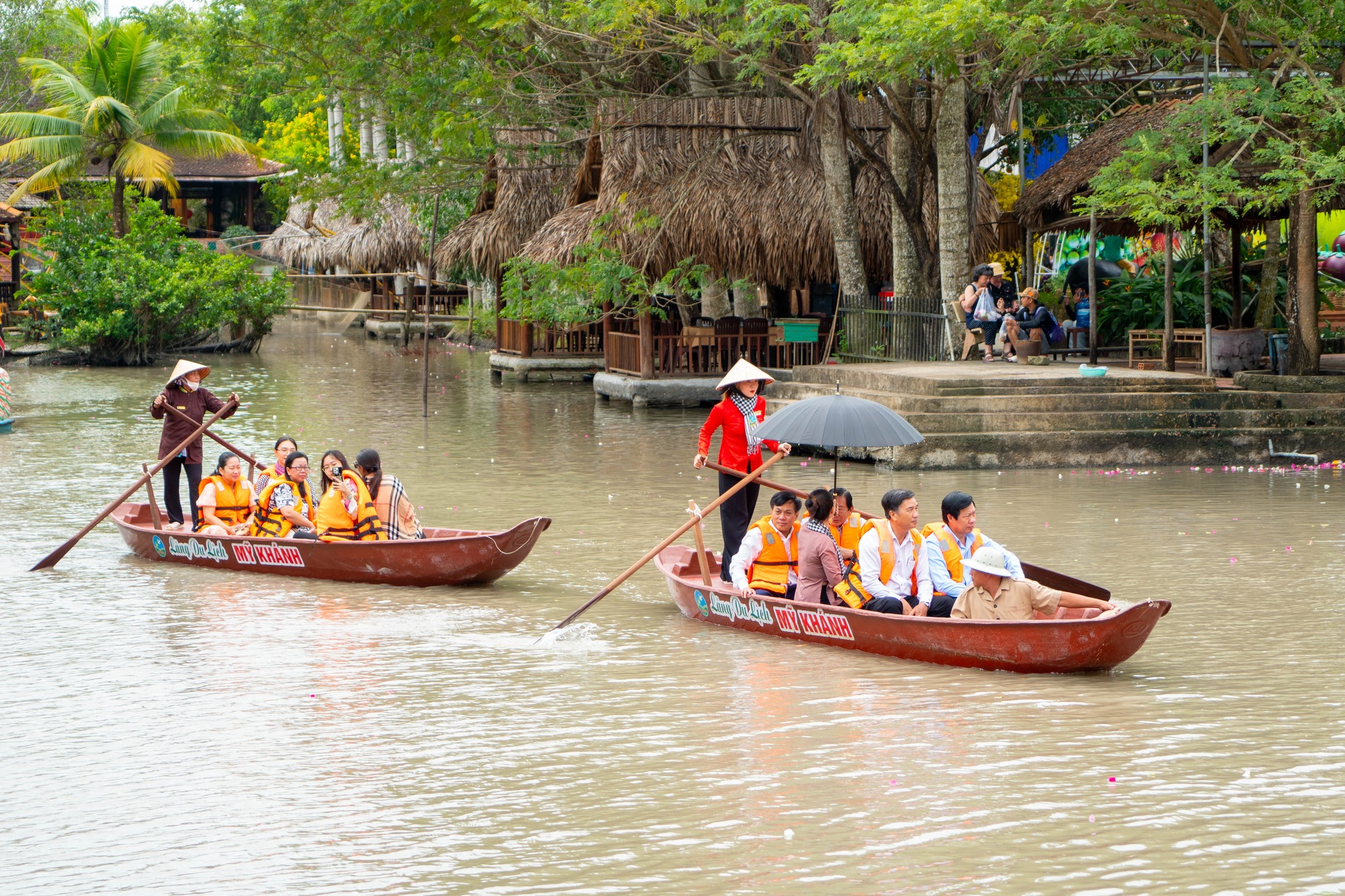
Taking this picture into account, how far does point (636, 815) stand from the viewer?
22.4 feet

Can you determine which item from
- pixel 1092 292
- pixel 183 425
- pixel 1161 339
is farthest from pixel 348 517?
pixel 1161 339

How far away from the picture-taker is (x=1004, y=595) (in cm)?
902

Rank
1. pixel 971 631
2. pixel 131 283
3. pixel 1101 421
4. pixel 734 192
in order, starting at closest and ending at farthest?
pixel 971 631 < pixel 1101 421 < pixel 734 192 < pixel 131 283

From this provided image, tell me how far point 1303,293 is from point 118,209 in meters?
27.1

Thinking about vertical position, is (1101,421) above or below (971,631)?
above

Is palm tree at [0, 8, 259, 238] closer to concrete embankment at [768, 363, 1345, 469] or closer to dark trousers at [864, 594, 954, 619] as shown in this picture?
concrete embankment at [768, 363, 1345, 469]

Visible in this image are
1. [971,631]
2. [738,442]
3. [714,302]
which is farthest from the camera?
[714,302]

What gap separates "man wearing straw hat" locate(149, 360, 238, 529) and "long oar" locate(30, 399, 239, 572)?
0.40ft

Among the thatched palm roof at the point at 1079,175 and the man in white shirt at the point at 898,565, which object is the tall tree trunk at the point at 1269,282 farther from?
the man in white shirt at the point at 898,565

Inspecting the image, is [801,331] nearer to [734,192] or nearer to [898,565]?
[734,192]

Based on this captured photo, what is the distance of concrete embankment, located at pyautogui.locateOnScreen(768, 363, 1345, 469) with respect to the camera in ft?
58.8

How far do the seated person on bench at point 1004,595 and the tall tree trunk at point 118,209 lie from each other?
3104 centimetres

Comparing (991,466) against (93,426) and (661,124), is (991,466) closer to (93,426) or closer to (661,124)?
(661,124)

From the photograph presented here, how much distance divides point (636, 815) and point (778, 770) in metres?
0.88
